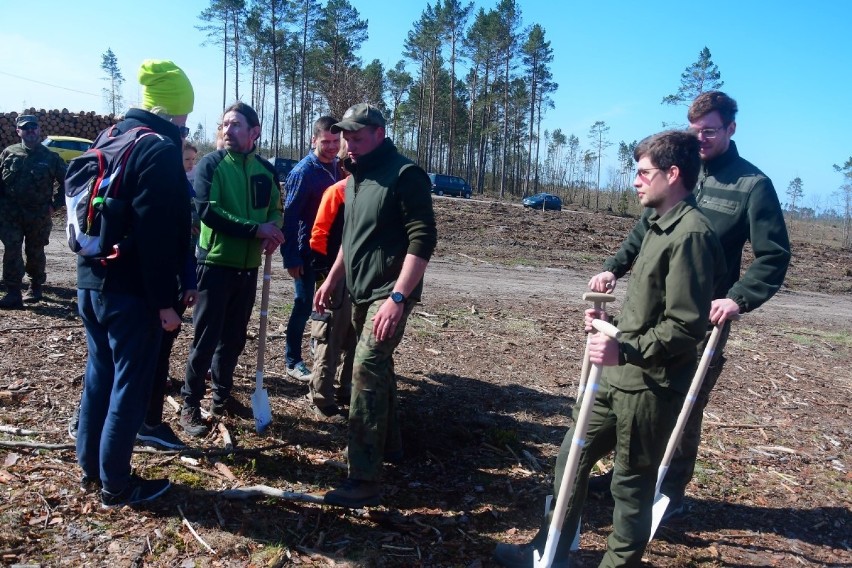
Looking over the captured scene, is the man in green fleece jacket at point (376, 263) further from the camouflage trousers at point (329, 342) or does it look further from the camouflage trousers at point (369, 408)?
the camouflage trousers at point (329, 342)

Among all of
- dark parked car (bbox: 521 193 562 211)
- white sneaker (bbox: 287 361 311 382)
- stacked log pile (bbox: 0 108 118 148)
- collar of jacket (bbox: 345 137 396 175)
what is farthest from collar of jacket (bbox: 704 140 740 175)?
dark parked car (bbox: 521 193 562 211)

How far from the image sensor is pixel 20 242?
315 inches

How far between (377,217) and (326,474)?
5.67 ft

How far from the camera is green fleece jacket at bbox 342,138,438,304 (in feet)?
12.1

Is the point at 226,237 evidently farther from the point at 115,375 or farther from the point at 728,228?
the point at 728,228

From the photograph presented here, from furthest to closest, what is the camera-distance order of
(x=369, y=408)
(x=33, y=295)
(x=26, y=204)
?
(x=26, y=204), (x=33, y=295), (x=369, y=408)

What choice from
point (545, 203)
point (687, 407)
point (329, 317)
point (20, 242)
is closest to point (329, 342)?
point (329, 317)

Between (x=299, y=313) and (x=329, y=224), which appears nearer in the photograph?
(x=329, y=224)

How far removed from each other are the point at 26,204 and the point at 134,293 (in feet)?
19.5

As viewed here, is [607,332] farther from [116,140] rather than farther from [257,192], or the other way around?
[257,192]

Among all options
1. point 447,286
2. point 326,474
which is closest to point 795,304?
point 447,286

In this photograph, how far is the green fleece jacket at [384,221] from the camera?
3.69 metres

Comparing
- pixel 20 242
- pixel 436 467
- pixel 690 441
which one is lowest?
pixel 436 467

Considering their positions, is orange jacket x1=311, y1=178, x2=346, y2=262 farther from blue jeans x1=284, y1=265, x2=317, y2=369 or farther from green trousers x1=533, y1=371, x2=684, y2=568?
green trousers x1=533, y1=371, x2=684, y2=568
